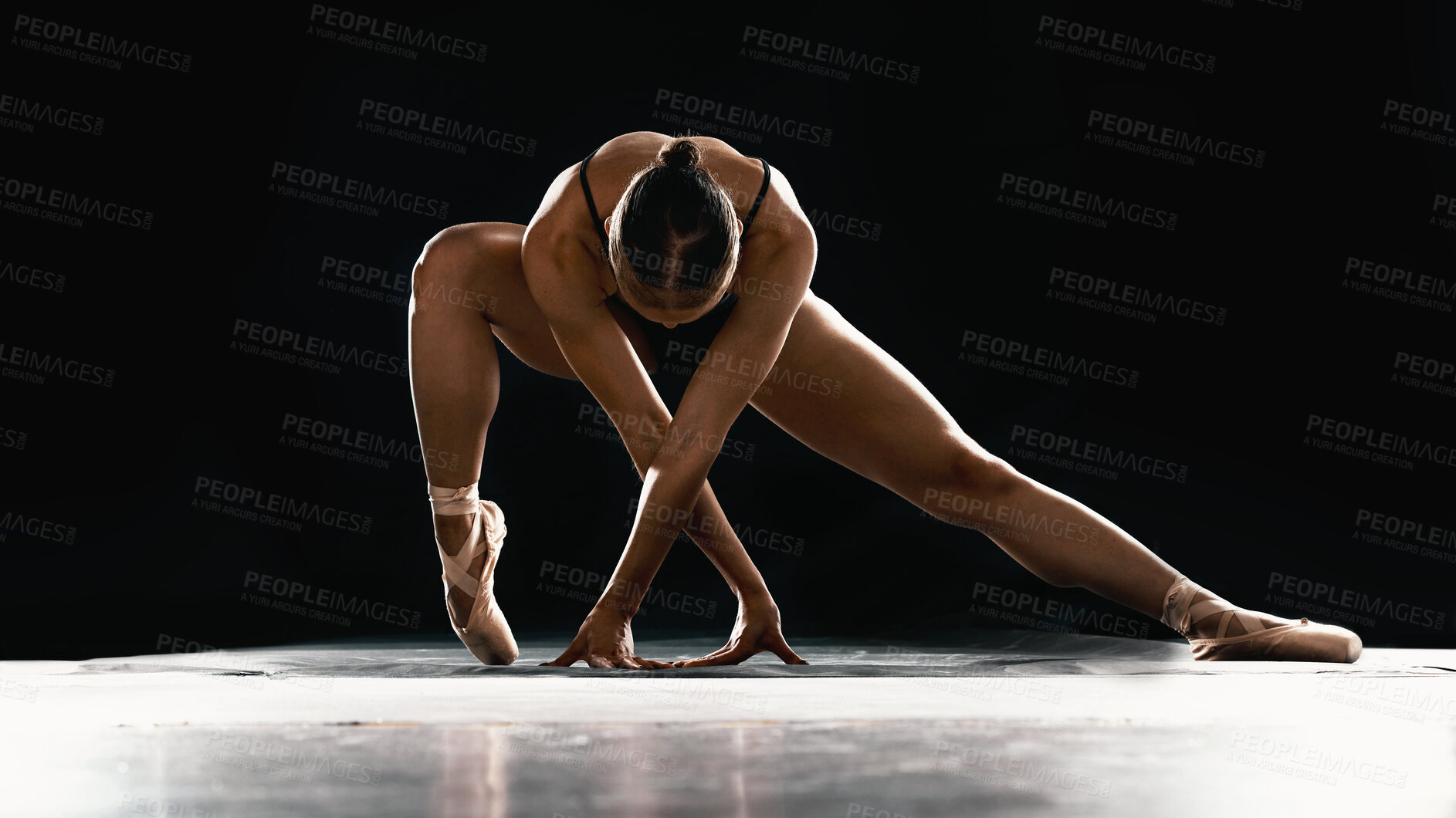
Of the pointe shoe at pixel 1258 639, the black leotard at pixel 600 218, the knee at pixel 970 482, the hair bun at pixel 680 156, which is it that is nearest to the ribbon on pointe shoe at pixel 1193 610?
the pointe shoe at pixel 1258 639

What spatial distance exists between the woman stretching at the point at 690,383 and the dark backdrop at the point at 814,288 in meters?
1.64

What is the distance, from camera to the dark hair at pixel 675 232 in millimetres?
1498

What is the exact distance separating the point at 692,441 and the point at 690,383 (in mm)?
85

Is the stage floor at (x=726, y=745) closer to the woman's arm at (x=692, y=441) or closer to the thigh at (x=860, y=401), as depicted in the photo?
the woman's arm at (x=692, y=441)

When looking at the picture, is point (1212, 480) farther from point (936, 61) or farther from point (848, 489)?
point (936, 61)

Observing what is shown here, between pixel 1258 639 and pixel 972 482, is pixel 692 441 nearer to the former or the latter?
pixel 972 482

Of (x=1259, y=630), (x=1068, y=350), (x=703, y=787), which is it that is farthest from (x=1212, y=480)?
(x=703, y=787)

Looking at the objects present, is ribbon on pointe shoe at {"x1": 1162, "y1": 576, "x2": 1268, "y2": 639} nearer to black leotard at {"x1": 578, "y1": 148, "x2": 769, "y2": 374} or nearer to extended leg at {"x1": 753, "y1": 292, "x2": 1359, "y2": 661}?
extended leg at {"x1": 753, "y1": 292, "x2": 1359, "y2": 661}

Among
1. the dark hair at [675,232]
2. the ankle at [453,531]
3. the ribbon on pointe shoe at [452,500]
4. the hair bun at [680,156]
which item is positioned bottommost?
the ankle at [453,531]

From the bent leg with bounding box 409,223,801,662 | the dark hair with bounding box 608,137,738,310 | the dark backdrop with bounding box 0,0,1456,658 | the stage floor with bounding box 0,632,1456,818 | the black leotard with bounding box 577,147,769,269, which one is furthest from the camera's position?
the dark backdrop with bounding box 0,0,1456,658

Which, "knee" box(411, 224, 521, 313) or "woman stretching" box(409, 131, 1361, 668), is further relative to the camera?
"knee" box(411, 224, 521, 313)

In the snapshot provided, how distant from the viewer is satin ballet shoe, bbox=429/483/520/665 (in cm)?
188

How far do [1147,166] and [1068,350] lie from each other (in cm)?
69

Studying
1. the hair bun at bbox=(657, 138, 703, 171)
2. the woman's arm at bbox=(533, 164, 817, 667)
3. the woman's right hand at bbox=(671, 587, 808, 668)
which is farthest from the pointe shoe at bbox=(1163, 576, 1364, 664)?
the hair bun at bbox=(657, 138, 703, 171)
